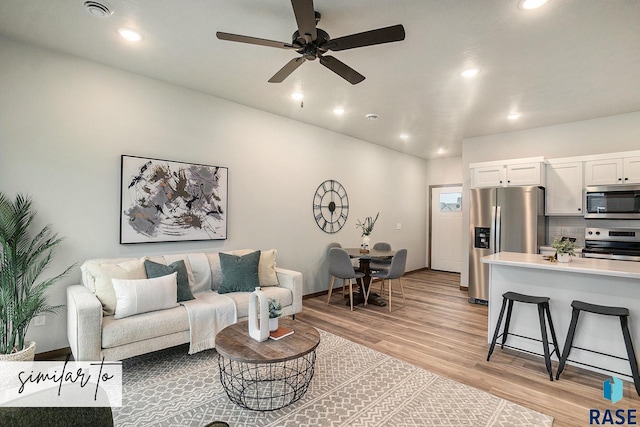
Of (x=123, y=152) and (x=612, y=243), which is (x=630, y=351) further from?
(x=123, y=152)

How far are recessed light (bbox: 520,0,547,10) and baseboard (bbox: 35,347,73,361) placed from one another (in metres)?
4.72

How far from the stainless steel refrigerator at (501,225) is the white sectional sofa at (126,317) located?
10.8 ft

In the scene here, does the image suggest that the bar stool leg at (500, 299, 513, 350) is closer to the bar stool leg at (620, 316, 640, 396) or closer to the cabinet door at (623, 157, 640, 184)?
the bar stool leg at (620, 316, 640, 396)

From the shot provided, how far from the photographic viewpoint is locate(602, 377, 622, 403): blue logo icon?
97.5 inches

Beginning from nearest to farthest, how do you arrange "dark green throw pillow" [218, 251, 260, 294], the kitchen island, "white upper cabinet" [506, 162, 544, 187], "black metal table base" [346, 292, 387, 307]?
the kitchen island < "dark green throw pillow" [218, 251, 260, 294] < "white upper cabinet" [506, 162, 544, 187] < "black metal table base" [346, 292, 387, 307]

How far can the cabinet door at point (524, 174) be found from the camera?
15.9 ft

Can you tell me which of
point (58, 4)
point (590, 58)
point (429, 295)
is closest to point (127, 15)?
point (58, 4)

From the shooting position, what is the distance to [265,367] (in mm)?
2936

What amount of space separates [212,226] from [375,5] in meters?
2.94

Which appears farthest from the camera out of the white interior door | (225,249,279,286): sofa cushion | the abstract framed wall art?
the white interior door

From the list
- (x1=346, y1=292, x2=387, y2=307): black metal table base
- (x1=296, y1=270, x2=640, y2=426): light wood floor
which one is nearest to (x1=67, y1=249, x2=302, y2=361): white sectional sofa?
(x1=296, y1=270, x2=640, y2=426): light wood floor

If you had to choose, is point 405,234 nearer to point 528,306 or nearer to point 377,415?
point 528,306

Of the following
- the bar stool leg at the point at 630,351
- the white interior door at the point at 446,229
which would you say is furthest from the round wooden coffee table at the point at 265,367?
the white interior door at the point at 446,229

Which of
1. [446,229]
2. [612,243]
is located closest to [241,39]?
[612,243]
